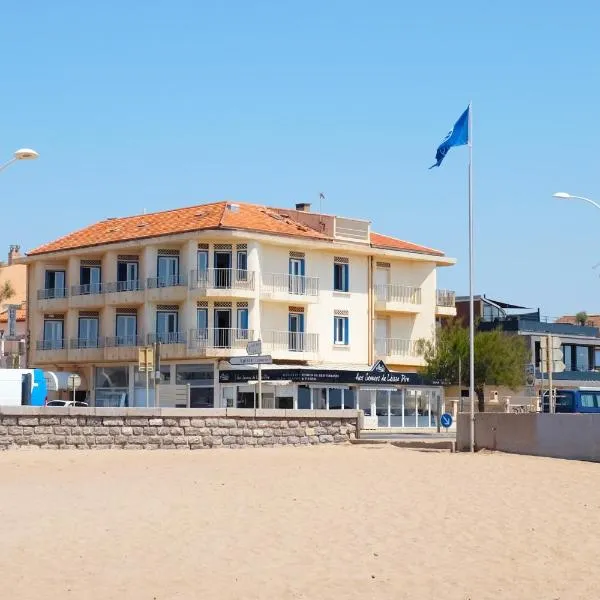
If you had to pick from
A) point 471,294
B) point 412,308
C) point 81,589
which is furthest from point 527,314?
point 81,589

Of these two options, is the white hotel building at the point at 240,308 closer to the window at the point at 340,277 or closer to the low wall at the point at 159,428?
the window at the point at 340,277

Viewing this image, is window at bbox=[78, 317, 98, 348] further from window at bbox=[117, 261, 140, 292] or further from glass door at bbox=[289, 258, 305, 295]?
glass door at bbox=[289, 258, 305, 295]

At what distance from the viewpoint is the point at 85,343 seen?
6241 cm

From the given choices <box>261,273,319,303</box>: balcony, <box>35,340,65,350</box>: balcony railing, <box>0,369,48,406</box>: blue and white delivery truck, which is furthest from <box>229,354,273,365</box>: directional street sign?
<box>35,340,65,350</box>: balcony railing

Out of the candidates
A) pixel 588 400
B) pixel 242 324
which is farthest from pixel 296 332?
pixel 588 400

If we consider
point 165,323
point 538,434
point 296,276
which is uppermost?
point 296,276

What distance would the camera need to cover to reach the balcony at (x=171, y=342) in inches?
2297

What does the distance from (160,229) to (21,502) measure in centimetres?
4307

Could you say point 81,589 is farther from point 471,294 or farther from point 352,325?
point 352,325

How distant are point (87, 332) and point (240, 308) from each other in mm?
9161

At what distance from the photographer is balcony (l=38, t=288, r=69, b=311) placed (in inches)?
2505

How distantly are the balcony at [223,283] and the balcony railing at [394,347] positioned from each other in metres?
9.07

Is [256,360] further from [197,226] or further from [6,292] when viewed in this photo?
[6,292]

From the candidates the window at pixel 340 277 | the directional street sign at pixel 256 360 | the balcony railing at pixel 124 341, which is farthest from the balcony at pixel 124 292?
the directional street sign at pixel 256 360
